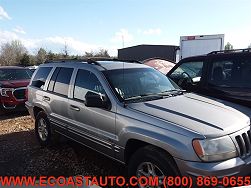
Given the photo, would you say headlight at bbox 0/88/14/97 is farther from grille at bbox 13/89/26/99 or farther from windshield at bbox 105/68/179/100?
windshield at bbox 105/68/179/100

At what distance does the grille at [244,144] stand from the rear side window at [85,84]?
2.01 m

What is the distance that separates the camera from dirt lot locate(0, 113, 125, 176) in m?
4.80

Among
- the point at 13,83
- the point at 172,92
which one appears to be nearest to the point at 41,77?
the point at 172,92

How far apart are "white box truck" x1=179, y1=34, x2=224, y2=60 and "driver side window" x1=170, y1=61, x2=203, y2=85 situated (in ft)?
31.2

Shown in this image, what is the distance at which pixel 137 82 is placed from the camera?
14.9 feet

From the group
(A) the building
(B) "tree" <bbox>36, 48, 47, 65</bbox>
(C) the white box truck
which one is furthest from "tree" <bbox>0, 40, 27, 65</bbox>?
(C) the white box truck

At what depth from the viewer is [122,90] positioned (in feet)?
14.0

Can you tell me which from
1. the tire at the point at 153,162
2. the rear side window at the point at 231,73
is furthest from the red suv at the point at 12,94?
the tire at the point at 153,162

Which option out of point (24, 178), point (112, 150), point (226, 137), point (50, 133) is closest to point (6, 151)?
point (50, 133)

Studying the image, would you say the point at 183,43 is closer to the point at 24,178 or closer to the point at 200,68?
the point at 200,68

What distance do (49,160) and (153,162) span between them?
102 inches

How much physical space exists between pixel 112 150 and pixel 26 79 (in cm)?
725

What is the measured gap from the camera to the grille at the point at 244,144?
336cm

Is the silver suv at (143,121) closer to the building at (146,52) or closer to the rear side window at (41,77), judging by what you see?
the rear side window at (41,77)
